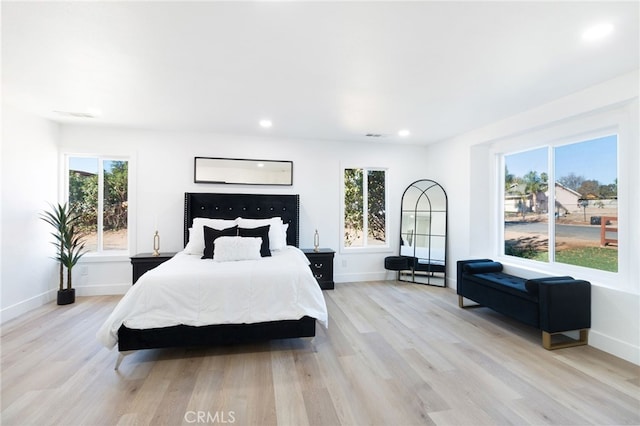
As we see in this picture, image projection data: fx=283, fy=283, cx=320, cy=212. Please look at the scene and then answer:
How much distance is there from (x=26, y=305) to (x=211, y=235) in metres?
2.48

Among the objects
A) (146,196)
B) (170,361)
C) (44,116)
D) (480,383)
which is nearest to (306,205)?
(146,196)

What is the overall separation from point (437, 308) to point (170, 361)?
3.17 metres

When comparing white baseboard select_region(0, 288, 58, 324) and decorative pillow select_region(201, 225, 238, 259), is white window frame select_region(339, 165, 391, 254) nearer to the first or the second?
decorative pillow select_region(201, 225, 238, 259)

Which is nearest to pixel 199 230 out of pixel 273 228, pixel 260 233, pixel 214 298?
pixel 260 233

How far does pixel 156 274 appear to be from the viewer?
2520mm

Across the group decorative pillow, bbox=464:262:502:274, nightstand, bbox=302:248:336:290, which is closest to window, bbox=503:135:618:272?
decorative pillow, bbox=464:262:502:274

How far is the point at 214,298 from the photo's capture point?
2498 mm

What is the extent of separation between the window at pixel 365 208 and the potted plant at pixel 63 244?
13.5ft

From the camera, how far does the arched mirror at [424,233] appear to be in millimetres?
5012

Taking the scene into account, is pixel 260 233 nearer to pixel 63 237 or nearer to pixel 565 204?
pixel 63 237

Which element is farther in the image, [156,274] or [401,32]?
[156,274]

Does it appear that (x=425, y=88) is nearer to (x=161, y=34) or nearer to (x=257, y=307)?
(x=161, y=34)

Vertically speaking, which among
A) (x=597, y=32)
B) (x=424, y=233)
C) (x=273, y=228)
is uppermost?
(x=597, y=32)

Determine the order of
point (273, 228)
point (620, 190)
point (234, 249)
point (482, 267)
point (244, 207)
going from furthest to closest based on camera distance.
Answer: point (244, 207)
point (273, 228)
point (482, 267)
point (234, 249)
point (620, 190)
